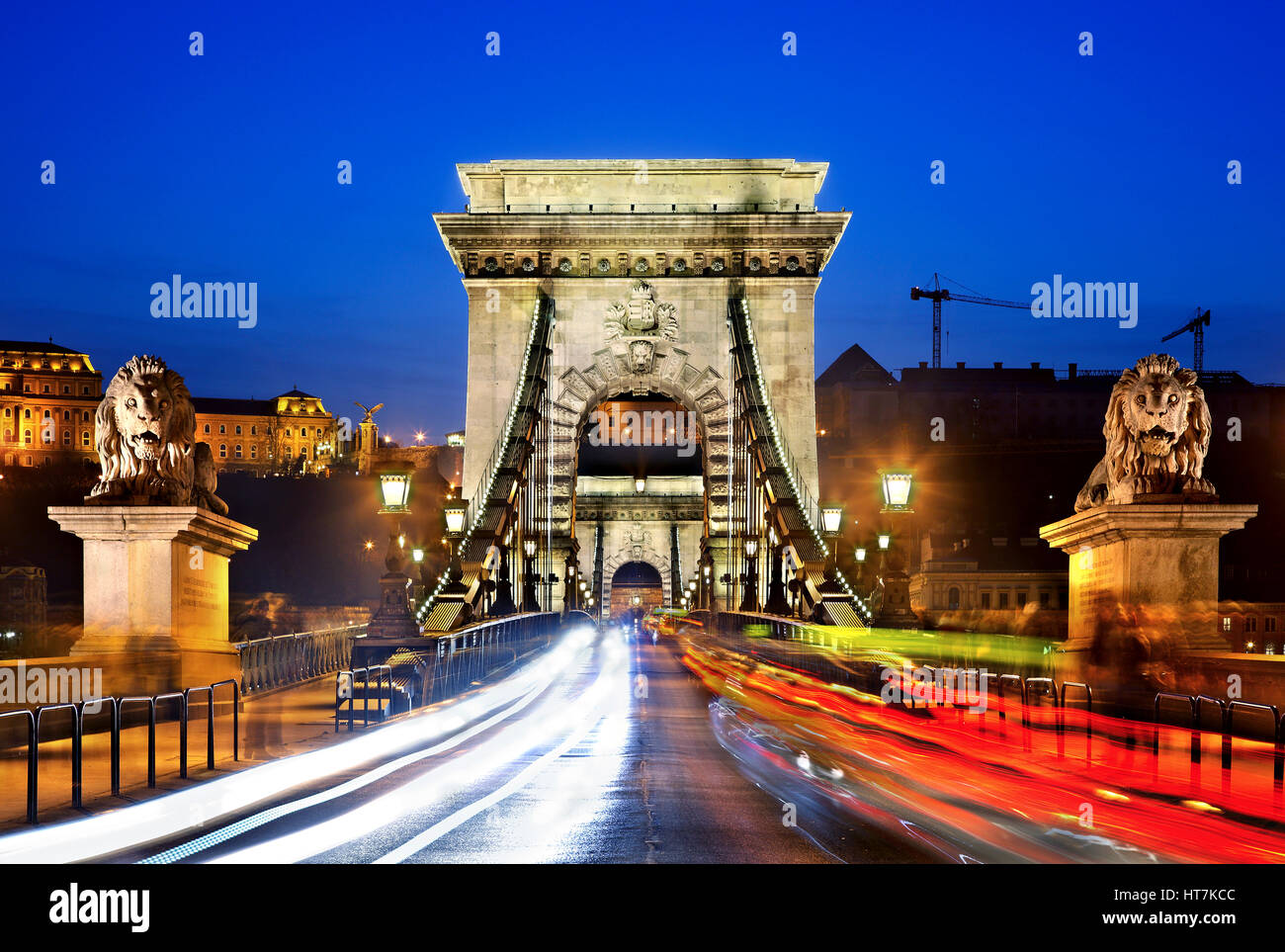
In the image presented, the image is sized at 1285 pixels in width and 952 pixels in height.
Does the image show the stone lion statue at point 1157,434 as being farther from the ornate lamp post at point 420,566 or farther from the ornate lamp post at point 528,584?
the ornate lamp post at point 528,584

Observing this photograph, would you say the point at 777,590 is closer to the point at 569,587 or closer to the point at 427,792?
the point at 569,587

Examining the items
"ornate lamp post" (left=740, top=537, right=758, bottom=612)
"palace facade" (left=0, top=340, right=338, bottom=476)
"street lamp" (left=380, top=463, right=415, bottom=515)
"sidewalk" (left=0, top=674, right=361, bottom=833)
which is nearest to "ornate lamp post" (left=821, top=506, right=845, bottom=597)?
"ornate lamp post" (left=740, top=537, right=758, bottom=612)

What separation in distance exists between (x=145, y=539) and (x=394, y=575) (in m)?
9.49

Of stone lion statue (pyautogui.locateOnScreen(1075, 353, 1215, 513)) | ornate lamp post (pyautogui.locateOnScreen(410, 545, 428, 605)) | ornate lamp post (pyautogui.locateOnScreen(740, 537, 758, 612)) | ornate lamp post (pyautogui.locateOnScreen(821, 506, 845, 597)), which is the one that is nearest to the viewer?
stone lion statue (pyautogui.locateOnScreen(1075, 353, 1215, 513))

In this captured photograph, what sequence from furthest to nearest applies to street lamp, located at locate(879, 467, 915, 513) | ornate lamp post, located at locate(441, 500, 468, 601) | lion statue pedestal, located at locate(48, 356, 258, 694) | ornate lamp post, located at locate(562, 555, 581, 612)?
1. ornate lamp post, located at locate(562, 555, 581, 612)
2. ornate lamp post, located at locate(441, 500, 468, 601)
3. street lamp, located at locate(879, 467, 915, 513)
4. lion statue pedestal, located at locate(48, 356, 258, 694)

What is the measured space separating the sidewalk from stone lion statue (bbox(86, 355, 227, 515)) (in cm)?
235

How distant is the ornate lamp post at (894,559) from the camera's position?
83.1 ft

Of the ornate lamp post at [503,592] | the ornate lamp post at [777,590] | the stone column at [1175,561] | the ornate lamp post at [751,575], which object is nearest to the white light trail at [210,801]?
the stone column at [1175,561]

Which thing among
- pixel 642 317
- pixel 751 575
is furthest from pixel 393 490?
pixel 642 317

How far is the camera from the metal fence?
20.6 metres

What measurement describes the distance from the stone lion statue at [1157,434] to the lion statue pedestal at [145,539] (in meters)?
9.95

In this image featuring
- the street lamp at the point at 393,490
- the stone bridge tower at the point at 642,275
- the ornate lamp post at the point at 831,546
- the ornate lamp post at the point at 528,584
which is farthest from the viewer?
the stone bridge tower at the point at 642,275

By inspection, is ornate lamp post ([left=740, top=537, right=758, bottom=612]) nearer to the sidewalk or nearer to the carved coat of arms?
the carved coat of arms

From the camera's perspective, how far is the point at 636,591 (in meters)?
148
